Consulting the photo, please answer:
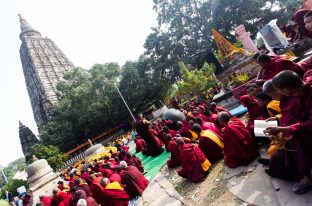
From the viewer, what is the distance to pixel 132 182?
772 centimetres

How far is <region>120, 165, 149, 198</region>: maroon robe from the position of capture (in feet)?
25.3

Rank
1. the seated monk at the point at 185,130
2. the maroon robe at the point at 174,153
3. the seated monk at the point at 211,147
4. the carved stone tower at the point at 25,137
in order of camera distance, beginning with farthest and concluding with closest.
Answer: the carved stone tower at the point at 25,137
the seated monk at the point at 185,130
the maroon robe at the point at 174,153
the seated monk at the point at 211,147

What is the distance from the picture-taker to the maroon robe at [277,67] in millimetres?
5107

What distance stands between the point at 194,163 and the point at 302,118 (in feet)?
10.5

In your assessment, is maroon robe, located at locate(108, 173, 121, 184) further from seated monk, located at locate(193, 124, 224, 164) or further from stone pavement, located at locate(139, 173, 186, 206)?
seated monk, located at locate(193, 124, 224, 164)

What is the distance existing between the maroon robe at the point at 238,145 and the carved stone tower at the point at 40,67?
45.9 m

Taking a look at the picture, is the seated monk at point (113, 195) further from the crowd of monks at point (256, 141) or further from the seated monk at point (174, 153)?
the seated monk at point (174, 153)

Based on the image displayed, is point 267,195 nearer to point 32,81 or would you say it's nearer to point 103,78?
point 103,78

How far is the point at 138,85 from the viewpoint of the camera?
34.7m

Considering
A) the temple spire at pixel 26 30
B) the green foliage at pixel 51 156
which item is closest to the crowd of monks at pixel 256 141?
the green foliage at pixel 51 156

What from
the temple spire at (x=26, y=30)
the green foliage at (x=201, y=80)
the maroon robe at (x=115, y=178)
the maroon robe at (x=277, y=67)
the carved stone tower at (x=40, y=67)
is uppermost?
the temple spire at (x=26, y=30)

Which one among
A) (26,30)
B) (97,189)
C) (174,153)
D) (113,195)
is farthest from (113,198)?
(26,30)

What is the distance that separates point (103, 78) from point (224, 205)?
3166 cm

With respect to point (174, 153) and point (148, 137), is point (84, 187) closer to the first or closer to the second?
point (174, 153)
